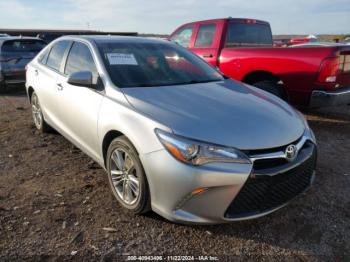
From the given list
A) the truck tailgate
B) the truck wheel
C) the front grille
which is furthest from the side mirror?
the truck tailgate

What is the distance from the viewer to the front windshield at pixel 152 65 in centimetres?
360

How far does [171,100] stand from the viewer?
10.4 feet

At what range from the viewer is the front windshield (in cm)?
360

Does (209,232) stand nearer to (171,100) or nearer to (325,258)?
(325,258)

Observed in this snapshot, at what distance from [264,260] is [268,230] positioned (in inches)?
15.7

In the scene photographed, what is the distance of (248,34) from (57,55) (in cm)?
423

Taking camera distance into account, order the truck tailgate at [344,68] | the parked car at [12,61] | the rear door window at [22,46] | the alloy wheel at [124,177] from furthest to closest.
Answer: the rear door window at [22,46], the parked car at [12,61], the truck tailgate at [344,68], the alloy wheel at [124,177]

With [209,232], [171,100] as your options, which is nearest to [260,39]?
[171,100]

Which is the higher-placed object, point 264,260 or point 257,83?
point 257,83

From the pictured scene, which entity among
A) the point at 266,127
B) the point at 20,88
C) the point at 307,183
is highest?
the point at 266,127

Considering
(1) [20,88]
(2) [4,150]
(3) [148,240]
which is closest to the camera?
(3) [148,240]

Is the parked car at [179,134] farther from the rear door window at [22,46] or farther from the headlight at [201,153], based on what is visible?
Answer: the rear door window at [22,46]

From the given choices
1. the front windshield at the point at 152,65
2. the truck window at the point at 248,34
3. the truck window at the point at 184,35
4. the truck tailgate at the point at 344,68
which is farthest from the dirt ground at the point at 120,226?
the truck window at the point at 184,35

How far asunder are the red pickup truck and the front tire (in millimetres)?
3597
